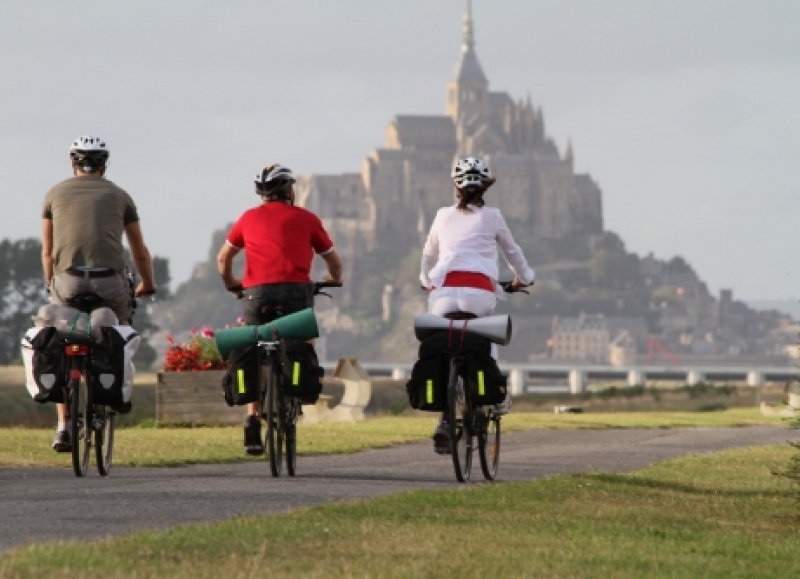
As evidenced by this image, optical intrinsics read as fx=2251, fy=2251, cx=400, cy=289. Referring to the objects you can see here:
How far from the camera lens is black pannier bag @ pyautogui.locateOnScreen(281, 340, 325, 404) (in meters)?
12.9

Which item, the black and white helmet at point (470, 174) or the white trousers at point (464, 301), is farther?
the black and white helmet at point (470, 174)

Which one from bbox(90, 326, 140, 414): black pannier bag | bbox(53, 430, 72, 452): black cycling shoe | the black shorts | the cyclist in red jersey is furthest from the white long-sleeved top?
bbox(53, 430, 72, 452): black cycling shoe

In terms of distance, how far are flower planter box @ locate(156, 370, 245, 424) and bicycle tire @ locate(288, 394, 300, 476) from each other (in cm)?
1053

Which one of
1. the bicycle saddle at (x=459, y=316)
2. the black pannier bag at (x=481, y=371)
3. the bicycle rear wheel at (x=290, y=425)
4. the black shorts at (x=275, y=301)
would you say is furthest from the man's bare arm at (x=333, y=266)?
the black pannier bag at (x=481, y=371)

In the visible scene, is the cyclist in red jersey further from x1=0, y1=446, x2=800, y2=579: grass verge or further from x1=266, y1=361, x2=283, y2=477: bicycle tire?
x1=0, y1=446, x2=800, y2=579: grass verge

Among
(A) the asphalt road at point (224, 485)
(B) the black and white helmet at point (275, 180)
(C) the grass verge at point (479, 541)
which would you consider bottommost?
(C) the grass verge at point (479, 541)

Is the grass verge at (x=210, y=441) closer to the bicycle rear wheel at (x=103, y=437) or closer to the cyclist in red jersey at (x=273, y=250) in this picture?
the bicycle rear wheel at (x=103, y=437)

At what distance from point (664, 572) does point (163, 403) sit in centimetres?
1567

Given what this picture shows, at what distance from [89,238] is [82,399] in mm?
889

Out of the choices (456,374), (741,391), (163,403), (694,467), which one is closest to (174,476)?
(456,374)

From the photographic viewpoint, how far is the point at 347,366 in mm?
29422

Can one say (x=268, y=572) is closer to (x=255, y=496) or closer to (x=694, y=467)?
(x=255, y=496)

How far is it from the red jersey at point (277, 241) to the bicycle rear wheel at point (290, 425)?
28.0 inches

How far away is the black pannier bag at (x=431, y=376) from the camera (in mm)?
12797
